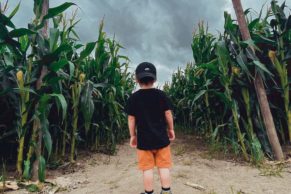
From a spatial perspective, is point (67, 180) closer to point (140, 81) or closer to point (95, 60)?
point (140, 81)

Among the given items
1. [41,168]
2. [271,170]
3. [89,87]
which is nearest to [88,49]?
[89,87]

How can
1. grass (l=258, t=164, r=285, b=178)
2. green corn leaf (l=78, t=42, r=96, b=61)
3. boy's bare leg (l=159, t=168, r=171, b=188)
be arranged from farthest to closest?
green corn leaf (l=78, t=42, r=96, b=61), grass (l=258, t=164, r=285, b=178), boy's bare leg (l=159, t=168, r=171, b=188)

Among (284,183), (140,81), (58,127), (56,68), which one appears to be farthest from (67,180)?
(284,183)

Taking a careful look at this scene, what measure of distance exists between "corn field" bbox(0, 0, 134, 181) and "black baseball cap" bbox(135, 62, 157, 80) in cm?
76

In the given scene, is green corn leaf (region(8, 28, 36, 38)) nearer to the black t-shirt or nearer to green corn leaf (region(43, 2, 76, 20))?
green corn leaf (region(43, 2, 76, 20))

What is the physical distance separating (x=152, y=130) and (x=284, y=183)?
1609 millimetres

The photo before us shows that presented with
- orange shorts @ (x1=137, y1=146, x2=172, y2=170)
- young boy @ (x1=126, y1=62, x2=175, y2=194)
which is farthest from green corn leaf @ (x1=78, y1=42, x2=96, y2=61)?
orange shorts @ (x1=137, y1=146, x2=172, y2=170)

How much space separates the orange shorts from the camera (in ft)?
9.78

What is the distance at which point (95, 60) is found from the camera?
5.02 metres

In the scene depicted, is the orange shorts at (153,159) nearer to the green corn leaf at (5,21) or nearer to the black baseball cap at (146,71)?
the black baseball cap at (146,71)

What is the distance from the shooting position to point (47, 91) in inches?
143

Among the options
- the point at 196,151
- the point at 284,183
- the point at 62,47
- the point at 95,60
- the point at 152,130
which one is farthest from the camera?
the point at 196,151

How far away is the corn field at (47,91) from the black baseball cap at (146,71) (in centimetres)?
76

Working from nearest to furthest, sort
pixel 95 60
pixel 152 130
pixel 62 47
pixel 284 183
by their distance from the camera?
pixel 152 130
pixel 62 47
pixel 284 183
pixel 95 60
